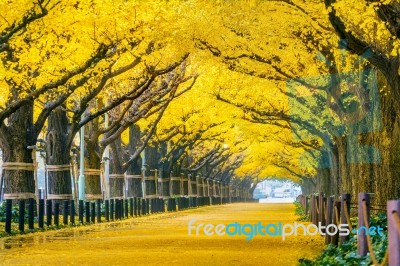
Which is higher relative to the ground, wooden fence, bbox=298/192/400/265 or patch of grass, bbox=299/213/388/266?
wooden fence, bbox=298/192/400/265

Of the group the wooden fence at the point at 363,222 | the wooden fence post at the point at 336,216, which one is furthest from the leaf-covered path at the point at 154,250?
the wooden fence at the point at 363,222

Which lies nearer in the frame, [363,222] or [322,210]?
[363,222]

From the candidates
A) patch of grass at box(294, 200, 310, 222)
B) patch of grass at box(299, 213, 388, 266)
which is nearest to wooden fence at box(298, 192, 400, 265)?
patch of grass at box(299, 213, 388, 266)

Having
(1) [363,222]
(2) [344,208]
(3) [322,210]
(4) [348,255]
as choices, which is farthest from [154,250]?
(3) [322,210]

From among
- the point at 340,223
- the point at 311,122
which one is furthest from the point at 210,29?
the point at 311,122

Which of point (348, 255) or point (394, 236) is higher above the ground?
point (394, 236)

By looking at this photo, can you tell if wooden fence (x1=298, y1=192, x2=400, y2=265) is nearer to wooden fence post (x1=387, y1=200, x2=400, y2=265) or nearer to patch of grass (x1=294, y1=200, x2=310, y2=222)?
wooden fence post (x1=387, y1=200, x2=400, y2=265)

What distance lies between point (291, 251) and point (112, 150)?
94.3 ft

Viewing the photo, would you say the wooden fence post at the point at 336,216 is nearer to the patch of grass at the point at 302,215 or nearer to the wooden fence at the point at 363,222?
the wooden fence at the point at 363,222

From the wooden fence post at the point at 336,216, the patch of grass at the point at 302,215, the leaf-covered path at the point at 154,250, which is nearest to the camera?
the leaf-covered path at the point at 154,250

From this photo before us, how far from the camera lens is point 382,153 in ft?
75.7

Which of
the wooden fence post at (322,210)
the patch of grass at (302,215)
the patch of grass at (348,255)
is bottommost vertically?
the patch of grass at (348,255)

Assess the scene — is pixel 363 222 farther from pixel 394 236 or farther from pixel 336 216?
pixel 394 236

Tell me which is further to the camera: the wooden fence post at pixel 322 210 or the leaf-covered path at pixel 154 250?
the wooden fence post at pixel 322 210
